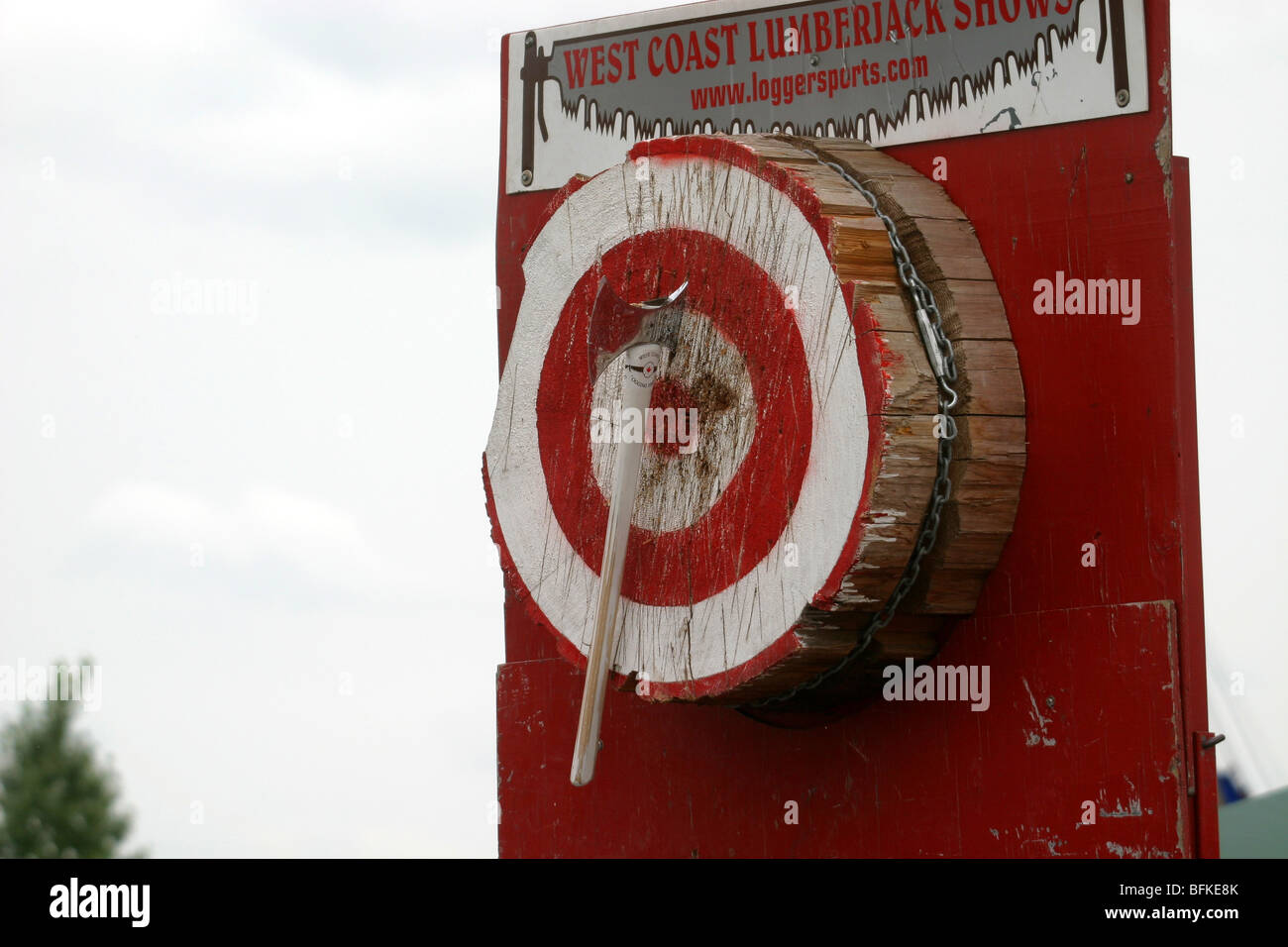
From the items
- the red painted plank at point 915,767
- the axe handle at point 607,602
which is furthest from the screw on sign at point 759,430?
the red painted plank at point 915,767

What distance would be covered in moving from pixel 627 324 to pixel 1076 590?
1.13 m

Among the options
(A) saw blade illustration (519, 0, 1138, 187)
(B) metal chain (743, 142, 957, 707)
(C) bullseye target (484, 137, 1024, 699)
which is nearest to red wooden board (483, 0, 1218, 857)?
(A) saw blade illustration (519, 0, 1138, 187)

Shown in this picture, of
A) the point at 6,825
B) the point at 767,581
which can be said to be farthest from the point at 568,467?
the point at 6,825

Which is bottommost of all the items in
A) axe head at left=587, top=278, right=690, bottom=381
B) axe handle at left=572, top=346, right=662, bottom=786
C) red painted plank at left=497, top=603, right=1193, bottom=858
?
red painted plank at left=497, top=603, right=1193, bottom=858

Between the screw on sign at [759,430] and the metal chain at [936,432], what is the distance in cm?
1

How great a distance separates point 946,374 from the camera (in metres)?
4.10

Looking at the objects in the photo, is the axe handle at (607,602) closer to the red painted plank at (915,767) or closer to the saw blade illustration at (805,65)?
the red painted plank at (915,767)

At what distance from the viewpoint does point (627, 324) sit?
4422 mm

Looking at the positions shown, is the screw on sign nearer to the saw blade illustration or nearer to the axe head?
the axe head

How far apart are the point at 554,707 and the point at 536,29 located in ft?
5.72

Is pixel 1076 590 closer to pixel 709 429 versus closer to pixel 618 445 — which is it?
pixel 709 429

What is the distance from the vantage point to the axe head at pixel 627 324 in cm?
441

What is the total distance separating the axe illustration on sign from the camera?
14.3ft

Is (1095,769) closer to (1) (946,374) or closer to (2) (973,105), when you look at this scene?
(1) (946,374)
